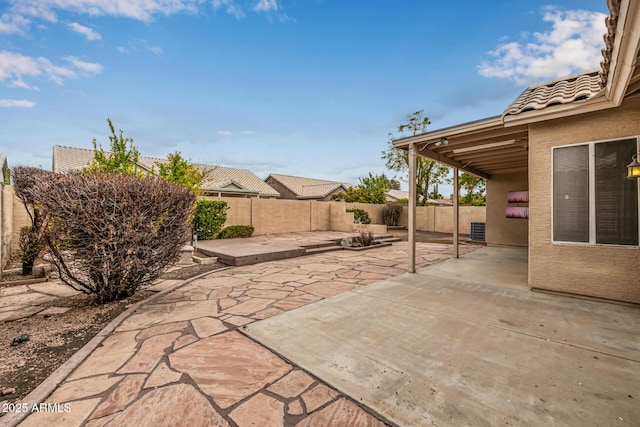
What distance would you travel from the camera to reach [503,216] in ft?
33.7

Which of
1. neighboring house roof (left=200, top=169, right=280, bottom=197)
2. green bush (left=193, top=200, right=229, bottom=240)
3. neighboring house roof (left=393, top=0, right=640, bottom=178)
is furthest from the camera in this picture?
neighboring house roof (left=200, top=169, right=280, bottom=197)

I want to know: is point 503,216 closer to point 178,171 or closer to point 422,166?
point 422,166

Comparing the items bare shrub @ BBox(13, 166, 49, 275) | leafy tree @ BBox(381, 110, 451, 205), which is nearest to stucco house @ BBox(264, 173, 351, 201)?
leafy tree @ BBox(381, 110, 451, 205)

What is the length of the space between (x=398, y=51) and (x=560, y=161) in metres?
8.83

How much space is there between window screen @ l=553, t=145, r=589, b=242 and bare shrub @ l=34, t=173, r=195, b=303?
598 centimetres

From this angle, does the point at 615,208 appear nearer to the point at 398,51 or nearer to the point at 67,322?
the point at 67,322

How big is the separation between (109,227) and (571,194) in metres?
6.65

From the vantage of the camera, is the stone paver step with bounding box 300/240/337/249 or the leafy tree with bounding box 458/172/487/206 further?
the leafy tree with bounding box 458/172/487/206

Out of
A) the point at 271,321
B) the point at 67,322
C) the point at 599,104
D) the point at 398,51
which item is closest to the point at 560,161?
the point at 599,104

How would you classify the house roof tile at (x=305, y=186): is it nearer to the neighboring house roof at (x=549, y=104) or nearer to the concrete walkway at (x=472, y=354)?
the neighboring house roof at (x=549, y=104)

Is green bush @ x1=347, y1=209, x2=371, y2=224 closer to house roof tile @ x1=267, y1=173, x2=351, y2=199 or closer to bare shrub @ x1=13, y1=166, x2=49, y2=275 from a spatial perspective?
house roof tile @ x1=267, y1=173, x2=351, y2=199

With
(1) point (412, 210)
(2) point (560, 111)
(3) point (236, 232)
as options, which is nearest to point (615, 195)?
(2) point (560, 111)

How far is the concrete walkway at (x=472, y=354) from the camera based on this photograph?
1771 mm

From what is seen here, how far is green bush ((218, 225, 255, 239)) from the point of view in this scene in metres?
11.1
